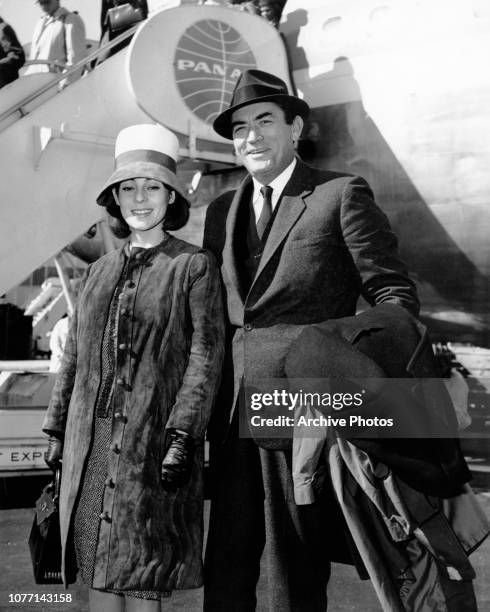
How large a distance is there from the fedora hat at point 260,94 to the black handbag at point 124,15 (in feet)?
11.6

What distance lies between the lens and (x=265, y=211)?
2383 millimetres

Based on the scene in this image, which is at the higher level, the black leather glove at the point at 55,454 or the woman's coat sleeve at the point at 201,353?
the woman's coat sleeve at the point at 201,353

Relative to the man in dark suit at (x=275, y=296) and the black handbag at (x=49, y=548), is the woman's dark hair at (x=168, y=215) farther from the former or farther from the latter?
the black handbag at (x=49, y=548)

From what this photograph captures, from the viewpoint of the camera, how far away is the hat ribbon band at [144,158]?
2387 millimetres

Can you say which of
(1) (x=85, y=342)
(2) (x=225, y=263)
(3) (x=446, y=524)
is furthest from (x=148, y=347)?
(3) (x=446, y=524)

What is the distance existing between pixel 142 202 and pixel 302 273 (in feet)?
1.94

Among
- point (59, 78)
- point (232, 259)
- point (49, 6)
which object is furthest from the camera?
point (59, 78)

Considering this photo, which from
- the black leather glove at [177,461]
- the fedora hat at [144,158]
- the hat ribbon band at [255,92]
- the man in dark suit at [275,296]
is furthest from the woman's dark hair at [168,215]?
the black leather glove at [177,461]

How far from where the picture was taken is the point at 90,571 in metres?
2.17

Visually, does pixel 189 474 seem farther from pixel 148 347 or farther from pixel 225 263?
pixel 225 263

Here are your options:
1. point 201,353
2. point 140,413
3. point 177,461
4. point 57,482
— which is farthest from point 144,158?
point 57,482

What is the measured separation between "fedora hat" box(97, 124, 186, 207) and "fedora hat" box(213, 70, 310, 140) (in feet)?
0.73

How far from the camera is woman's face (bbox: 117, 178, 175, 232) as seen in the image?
2338 mm

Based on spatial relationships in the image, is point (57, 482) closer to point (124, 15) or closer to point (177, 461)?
point (177, 461)
